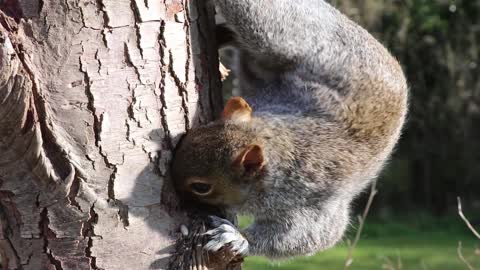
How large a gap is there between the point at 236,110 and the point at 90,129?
54 centimetres

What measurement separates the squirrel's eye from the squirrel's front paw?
3.5 inches

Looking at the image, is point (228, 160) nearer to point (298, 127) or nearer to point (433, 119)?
point (298, 127)

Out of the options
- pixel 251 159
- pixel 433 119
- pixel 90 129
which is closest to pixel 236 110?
pixel 251 159

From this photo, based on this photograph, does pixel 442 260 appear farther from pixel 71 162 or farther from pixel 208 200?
pixel 71 162

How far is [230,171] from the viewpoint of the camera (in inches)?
93.3

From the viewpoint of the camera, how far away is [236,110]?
2.33 metres

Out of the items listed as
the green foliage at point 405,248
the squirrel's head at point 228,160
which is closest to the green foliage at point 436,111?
the green foliage at point 405,248

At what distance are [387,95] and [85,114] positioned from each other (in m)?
1.09

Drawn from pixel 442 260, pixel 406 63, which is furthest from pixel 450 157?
pixel 442 260

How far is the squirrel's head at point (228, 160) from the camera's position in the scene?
2.27 metres

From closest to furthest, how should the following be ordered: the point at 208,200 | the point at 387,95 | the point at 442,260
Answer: the point at 208,200 → the point at 387,95 → the point at 442,260

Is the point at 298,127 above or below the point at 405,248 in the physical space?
above

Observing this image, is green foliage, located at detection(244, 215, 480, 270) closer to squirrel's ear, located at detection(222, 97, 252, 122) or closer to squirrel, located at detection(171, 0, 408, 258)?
squirrel, located at detection(171, 0, 408, 258)

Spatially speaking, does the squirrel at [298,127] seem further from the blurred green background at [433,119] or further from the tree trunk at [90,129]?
the blurred green background at [433,119]
